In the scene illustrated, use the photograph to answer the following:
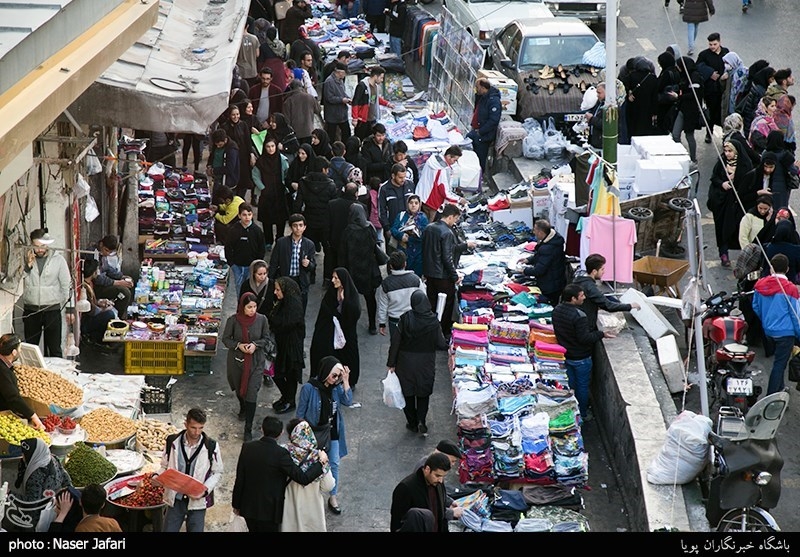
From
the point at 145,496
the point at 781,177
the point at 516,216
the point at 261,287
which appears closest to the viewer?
the point at 145,496

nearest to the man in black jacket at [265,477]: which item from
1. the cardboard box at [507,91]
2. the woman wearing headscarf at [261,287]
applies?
the woman wearing headscarf at [261,287]

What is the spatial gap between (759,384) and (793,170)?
3824mm

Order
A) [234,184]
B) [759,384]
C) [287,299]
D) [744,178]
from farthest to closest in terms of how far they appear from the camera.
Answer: [234,184] → [744,178] → [759,384] → [287,299]

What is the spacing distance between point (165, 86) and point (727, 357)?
21.1 ft

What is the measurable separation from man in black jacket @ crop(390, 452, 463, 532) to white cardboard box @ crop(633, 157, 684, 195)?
27.0 ft

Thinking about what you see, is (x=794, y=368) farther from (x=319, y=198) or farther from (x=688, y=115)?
(x=688, y=115)

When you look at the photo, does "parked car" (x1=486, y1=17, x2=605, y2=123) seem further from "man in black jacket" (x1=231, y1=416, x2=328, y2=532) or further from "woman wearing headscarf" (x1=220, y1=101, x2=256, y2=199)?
"man in black jacket" (x1=231, y1=416, x2=328, y2=532)

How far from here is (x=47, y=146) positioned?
1537cm

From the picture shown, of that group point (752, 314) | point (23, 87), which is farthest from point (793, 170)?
point (23, 87)

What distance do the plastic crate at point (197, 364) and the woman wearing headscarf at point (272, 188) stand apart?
321cm

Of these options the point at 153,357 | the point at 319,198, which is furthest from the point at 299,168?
the point at 153,357

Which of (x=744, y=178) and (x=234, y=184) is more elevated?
(x=744, y=178)

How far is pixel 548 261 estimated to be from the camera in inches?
675

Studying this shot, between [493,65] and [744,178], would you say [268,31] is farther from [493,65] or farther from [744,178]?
[744,178]
